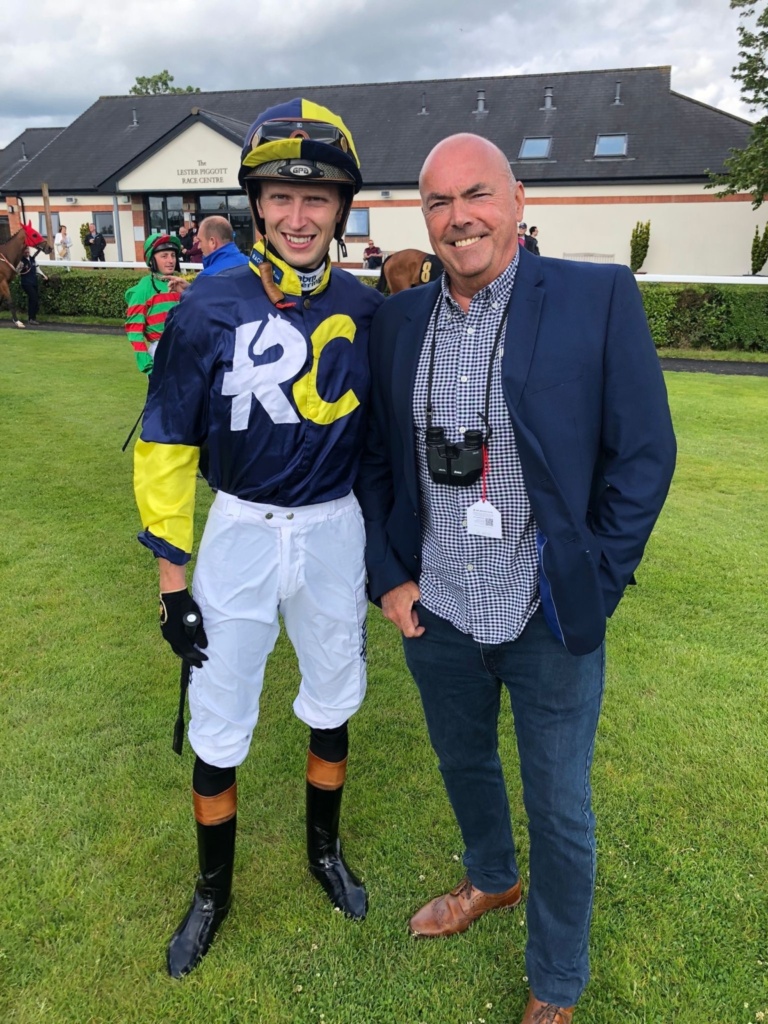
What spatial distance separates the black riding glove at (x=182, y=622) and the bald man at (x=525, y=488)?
1.92 feet

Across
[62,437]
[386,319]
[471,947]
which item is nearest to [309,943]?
[471,947]

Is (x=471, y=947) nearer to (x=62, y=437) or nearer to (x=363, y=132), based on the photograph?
(x=62, y=437)

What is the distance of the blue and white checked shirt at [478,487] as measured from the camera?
77.0 inches

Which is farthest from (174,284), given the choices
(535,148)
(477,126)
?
(477,126)

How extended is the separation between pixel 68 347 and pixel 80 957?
14775mm

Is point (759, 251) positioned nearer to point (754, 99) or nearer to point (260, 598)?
point (754, 99)

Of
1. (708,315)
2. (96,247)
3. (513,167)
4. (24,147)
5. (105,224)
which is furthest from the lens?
(24,147)

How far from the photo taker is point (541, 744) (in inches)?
80.0

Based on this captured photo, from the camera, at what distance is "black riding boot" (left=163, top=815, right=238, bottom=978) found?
246cm

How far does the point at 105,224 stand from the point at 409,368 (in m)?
36.1

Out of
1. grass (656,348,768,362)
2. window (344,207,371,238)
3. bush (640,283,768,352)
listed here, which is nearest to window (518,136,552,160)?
window (344,207,371,238)

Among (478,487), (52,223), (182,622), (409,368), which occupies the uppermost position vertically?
(52,223)

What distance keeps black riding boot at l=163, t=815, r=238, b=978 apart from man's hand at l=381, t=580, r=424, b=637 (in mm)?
923

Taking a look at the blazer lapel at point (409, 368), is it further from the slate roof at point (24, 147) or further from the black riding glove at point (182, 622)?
the slate roof at point (24, 147)
